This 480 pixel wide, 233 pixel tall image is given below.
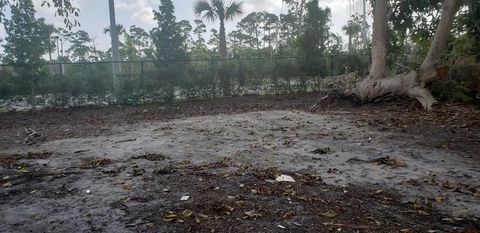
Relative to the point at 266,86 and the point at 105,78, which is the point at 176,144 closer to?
the point at 105,78

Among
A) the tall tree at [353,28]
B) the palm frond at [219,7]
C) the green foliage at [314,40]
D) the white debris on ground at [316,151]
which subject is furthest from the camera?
the tall tree at [353,28]

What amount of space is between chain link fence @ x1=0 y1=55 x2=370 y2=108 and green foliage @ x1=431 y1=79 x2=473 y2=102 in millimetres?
5927

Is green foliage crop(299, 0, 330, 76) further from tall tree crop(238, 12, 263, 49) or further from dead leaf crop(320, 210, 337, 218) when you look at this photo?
tall tree crop(238, 12, 263, 49)

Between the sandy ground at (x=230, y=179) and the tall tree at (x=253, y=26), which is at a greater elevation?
the tall tree at (x=253, y=26)

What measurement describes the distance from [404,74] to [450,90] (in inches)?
46.2

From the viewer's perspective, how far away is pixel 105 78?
12656mm

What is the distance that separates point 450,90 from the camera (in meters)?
9.00

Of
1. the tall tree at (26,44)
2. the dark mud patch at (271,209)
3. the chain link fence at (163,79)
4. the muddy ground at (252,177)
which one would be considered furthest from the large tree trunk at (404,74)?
the tall tree at (26,44)

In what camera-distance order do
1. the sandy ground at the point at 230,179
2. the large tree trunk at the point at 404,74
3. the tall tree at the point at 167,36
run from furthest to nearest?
1. the tall tree at the point at 167,36
2. the large tree trunk at the point at 404,74
3. the sandy ground at the point at 230,179

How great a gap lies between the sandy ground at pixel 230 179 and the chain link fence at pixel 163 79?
6.50 m

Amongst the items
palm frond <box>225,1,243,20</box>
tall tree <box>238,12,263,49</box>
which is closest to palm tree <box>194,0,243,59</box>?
palm frond <box>225,1,243,20</box>

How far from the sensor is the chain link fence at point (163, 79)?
1205 centimetres

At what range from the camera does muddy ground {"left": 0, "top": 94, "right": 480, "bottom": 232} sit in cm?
272

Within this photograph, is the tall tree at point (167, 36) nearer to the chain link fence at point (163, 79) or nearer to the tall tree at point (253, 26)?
the chain link fence at point (163, 79)
